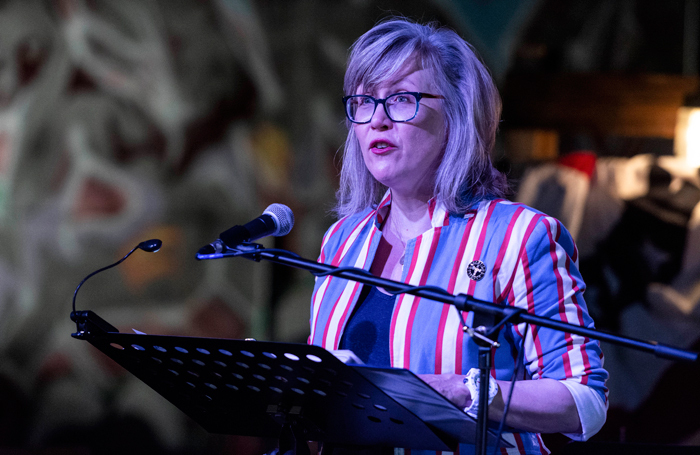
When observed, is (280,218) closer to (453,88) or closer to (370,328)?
(370,328)

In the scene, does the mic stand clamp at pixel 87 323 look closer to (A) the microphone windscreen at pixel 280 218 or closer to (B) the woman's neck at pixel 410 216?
(A) the microphone windscreen at pixel 280 218

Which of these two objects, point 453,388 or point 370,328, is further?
point 370,328

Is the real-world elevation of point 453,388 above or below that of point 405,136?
below

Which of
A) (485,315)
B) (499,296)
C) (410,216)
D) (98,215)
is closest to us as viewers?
(485,315)

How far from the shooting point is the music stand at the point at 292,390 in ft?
3.29

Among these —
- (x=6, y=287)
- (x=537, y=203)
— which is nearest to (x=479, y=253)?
(x=537, y=203)

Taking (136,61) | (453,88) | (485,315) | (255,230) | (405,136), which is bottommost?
(485,315)

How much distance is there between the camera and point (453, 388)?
1202mm

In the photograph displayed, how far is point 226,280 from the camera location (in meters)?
3.54

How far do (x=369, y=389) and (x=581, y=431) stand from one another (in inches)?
20.5

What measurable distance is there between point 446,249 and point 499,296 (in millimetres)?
175

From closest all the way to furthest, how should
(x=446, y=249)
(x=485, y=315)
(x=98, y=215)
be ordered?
(x=485, y=315) < (x=446, y=249) < (x=98, y=215)

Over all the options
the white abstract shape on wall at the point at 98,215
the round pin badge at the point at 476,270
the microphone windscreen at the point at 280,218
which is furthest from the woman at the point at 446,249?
the white abstract shape on wall at the point at 98,215

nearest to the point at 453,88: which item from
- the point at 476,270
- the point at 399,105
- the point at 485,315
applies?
the point at 399,105
